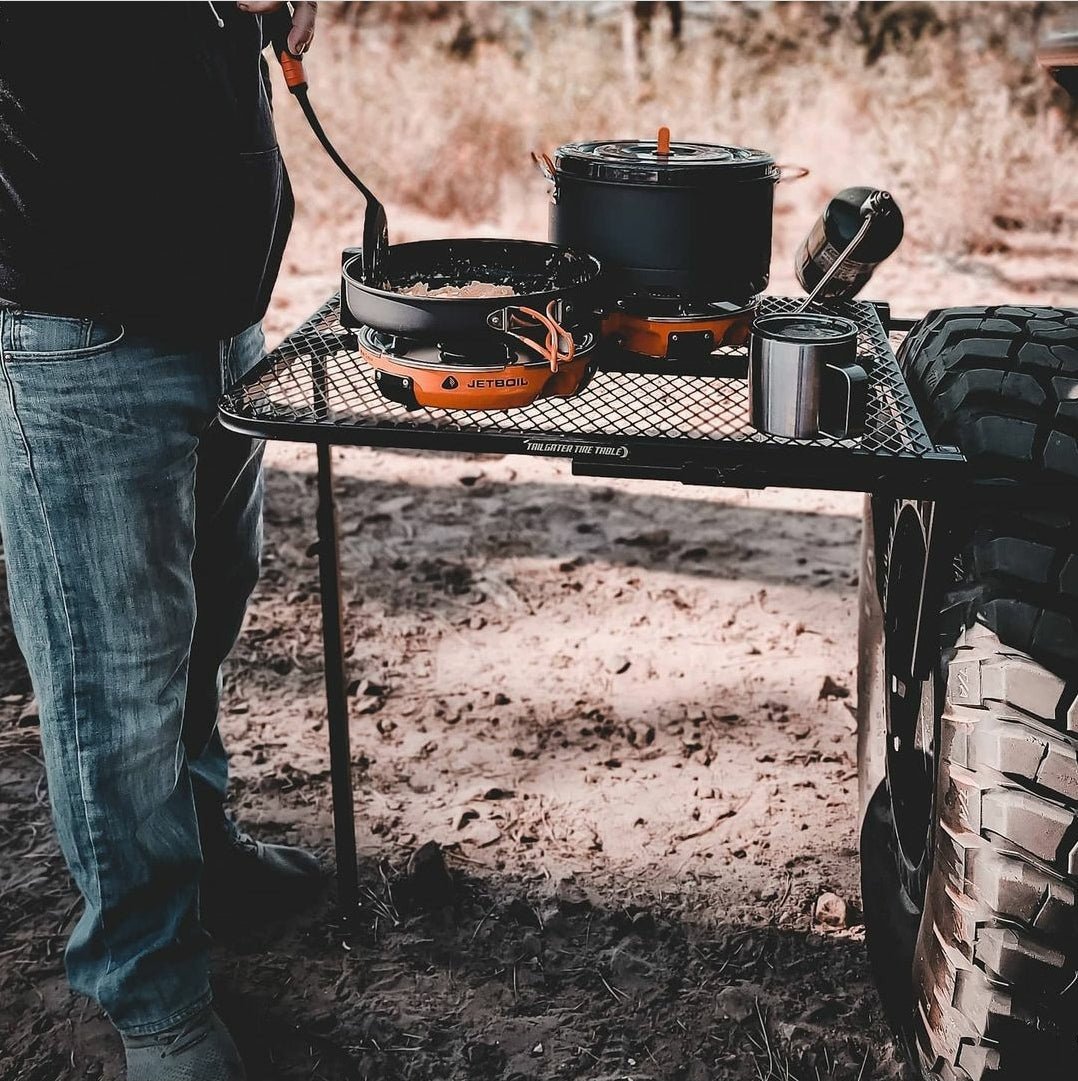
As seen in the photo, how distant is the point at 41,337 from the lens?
4.98 ft

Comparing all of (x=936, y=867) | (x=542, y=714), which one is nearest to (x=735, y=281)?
(x=936, y=867)

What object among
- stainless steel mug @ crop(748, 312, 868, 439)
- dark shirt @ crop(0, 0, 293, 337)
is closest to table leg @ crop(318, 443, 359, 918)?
dark shirt @ crop(0, 0, 293, 337)

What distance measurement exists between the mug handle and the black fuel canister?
40cm

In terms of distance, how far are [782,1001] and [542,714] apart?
3.35 feet

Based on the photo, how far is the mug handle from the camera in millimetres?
1528

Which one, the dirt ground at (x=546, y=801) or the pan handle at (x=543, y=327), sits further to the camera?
the dirt ground at (x=546, y=801)

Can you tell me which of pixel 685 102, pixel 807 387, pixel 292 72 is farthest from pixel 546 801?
pixel 685 102

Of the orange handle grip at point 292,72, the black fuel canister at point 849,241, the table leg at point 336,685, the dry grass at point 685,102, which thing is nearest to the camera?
the orange handle grip at point 292,72

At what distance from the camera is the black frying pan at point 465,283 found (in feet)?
5.06

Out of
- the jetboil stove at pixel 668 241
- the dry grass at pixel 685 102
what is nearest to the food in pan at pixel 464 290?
the jetboil stove at pixel 668 241

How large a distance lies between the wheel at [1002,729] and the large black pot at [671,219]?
356 millimetres

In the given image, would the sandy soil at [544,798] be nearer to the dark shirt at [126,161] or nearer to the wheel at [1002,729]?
the wheel at [1002,729]

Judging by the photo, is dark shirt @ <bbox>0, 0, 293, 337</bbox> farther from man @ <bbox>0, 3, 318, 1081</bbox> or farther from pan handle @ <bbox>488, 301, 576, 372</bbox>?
pan handle @ <bbox>488, 301, 576, 372</bbox>

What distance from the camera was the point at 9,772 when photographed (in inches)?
104
